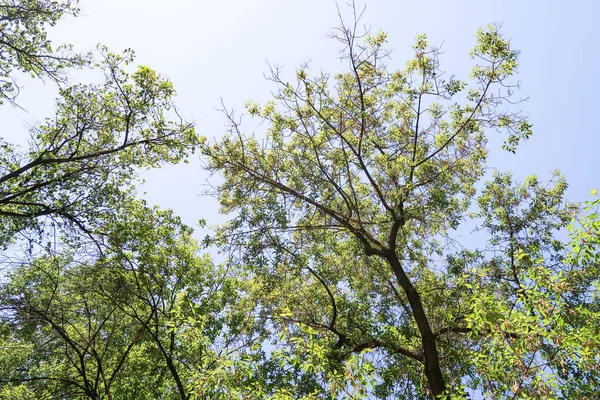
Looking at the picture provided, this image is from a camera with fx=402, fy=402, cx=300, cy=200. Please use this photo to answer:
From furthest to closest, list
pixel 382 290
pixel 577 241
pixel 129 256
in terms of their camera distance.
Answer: pixel 382 290 → pixel 129 256 → pixel 577 241

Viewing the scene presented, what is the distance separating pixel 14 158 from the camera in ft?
29.9

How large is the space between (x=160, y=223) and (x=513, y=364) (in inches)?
367

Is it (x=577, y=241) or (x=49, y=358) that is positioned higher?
(x=577, y=241)

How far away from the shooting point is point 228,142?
11.6m

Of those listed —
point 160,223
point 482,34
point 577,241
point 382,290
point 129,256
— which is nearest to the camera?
point 577,241

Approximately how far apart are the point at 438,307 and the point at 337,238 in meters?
3.61

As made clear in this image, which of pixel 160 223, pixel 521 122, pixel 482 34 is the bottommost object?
pixel 160 223

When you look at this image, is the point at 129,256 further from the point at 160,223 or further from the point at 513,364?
the point at 513,364

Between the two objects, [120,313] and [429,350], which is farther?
[120,313]

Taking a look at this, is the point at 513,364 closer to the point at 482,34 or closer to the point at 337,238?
the point at 482,34

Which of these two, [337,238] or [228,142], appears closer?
[228,142]

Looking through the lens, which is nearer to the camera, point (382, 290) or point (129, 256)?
point (129, 256)

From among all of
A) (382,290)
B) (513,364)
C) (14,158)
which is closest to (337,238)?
(382,290)

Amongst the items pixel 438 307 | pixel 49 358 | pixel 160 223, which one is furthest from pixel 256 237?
pixel 49 358
